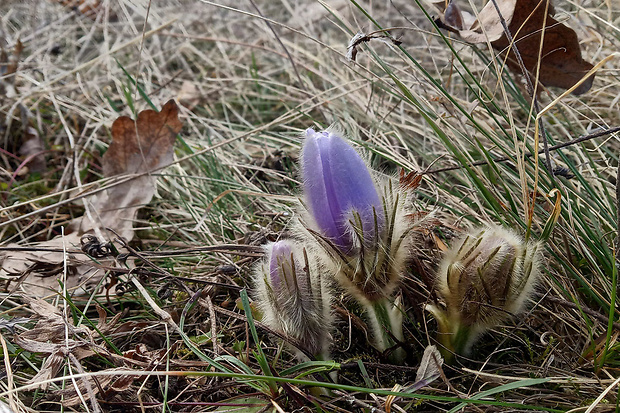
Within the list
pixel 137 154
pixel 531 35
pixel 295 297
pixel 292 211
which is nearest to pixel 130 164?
pixel 137 154

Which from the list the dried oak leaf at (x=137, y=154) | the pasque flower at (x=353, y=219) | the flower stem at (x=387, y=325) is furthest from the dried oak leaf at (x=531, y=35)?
the dried oak leaf at (x=137, y=154)

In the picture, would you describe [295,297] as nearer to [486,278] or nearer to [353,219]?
[353,219]

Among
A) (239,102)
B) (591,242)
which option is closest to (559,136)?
(591,242)

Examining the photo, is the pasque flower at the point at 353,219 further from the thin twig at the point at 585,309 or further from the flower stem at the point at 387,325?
the thin twig at the point at 585,309

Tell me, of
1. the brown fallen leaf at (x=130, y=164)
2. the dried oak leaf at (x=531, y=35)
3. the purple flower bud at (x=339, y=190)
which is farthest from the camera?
the brown fallen leaf at (x=130, y=164)

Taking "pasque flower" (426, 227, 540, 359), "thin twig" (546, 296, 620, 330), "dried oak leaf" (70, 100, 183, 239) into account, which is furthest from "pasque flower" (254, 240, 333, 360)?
"dried oak leaf" (70, 100, 183, 239)

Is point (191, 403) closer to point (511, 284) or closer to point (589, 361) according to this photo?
point (511, 284)
